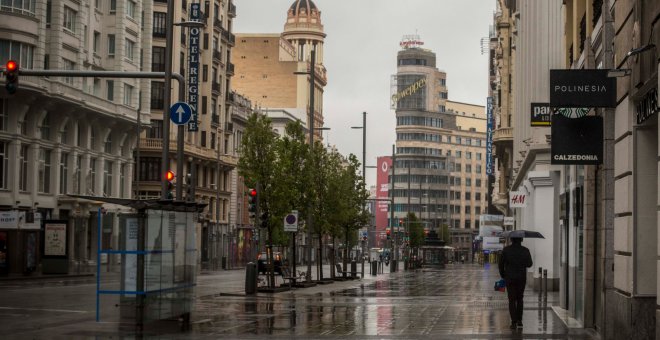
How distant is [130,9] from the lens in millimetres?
76562

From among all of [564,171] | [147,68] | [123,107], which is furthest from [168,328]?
[147,68]

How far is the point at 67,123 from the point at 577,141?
52.1m

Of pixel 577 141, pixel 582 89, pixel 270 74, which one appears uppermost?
pixel 270 74

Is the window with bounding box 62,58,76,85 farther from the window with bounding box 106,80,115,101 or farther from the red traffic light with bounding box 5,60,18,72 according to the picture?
the red traffic light with bounding box 5,60,18,72

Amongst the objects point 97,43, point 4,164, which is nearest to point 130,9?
point 97,43

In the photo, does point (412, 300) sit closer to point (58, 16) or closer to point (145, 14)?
point (58, 16)

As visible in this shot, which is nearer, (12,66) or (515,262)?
(515,262)

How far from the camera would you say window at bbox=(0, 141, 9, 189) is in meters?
57.9

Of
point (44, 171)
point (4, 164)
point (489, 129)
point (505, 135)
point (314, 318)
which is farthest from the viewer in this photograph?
point (489, 129)

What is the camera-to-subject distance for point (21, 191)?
60062 millimetres

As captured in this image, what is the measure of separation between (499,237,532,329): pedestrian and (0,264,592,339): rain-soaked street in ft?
1.20

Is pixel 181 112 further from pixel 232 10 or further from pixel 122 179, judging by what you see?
pixel 232 10

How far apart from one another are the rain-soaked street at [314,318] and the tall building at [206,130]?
165ft

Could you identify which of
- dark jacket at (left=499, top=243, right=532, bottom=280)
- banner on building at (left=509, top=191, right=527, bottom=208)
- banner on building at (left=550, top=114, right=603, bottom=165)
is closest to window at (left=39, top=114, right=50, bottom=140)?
banner on building at (left=509, top=191, right=527, bottom=208)
